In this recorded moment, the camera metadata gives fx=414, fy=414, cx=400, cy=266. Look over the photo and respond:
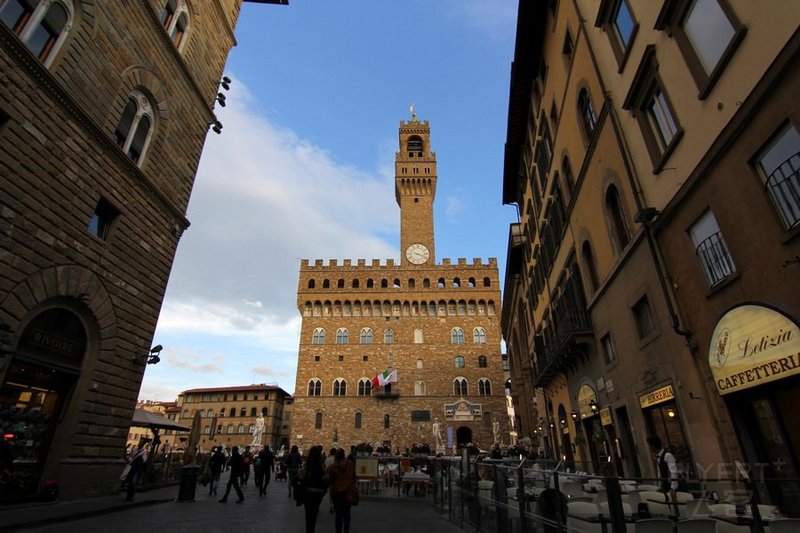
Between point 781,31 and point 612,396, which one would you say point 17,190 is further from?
point 612,396

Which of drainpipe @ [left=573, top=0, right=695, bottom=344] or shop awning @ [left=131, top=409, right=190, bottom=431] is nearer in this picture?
drainpipe @ [left=573, top=0, right=695, bottom=344]

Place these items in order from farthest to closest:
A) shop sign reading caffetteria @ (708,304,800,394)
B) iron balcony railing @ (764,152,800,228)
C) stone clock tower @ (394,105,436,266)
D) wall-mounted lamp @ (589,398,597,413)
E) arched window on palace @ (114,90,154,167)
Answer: stone clock tower @ (394,105,436,266) < wall-mounted lamp @ (589,398,597,413) < arched window on palace @ (114,90,154,167) < shop sign reading caffetteria @ (708,304,800,394) < iron balcony railing @ (764,152,800,228)

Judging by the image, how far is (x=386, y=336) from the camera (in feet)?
139

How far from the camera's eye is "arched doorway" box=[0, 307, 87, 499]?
8672 mm

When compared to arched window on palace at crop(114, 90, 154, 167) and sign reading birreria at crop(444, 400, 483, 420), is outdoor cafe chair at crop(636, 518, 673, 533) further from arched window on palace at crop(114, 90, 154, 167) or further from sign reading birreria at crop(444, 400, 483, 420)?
sign reading birreria at crop(444, 400, 483, 420)

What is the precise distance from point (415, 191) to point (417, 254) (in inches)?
329

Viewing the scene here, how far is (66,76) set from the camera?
9.69m

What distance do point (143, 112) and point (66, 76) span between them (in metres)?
2.98

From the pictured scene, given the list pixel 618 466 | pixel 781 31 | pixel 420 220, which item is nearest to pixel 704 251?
pixel 781 31

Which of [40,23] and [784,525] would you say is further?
[40,23]

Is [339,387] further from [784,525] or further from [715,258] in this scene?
[784,525]

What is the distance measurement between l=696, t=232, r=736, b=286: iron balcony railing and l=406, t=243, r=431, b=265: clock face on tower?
126 ft

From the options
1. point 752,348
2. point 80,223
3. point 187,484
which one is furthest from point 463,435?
point 80,223

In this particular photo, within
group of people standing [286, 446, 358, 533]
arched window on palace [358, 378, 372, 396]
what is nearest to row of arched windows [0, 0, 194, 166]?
group of people standing [286, 446, 358, 533]
